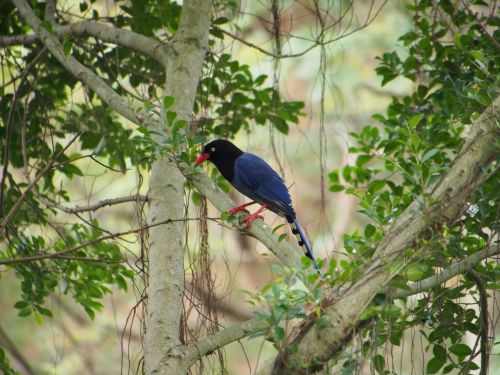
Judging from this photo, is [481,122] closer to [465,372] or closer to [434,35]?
[465,372]

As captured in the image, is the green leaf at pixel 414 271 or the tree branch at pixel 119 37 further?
the tree branch at pixel 119 37

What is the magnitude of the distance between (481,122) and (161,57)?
2.08 m

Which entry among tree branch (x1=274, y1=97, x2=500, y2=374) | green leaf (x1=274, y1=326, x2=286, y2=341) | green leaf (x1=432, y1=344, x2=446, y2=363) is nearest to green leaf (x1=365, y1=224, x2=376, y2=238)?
green leaf (x1=432, y1=344, x2=446, y2=363)

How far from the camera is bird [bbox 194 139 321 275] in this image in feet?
15.3

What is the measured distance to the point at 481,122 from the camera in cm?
291

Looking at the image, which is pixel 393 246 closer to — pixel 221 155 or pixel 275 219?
pixel 275 219

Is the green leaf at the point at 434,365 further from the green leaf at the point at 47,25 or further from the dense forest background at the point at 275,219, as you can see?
the green leaf at the point at 47,25

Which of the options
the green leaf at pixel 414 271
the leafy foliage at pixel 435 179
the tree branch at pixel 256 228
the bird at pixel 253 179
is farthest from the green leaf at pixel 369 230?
the green leaf at pixel 414 271

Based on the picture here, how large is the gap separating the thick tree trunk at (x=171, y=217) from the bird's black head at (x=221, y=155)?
2.69 feet

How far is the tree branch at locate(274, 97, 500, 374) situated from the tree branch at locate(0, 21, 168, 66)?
82.6 inches

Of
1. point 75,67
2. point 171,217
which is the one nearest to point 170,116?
point 171,217

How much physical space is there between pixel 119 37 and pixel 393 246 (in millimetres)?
2541

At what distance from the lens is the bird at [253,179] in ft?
15.3

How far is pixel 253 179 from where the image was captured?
15.7 ft
